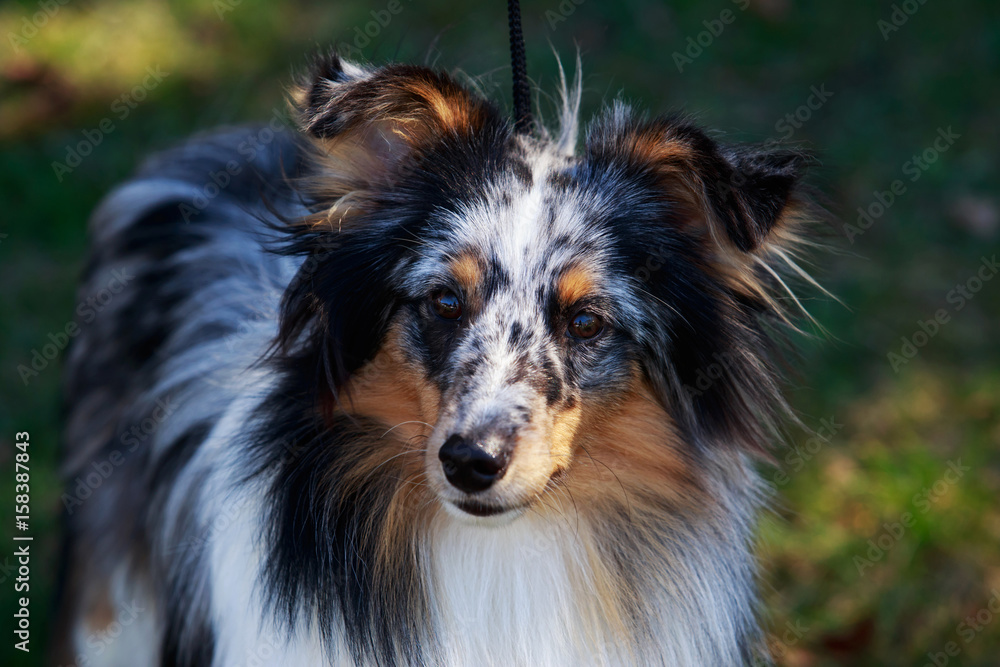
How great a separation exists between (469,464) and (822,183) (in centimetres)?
203

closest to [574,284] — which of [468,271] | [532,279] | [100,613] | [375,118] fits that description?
[532,279]

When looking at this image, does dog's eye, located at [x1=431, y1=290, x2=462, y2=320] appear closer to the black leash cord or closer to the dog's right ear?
A: the dog's right ear

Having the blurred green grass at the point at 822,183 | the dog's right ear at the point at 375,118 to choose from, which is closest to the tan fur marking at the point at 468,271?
the dog's right ear at the point at 375,118

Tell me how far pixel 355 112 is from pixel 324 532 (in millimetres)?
1216

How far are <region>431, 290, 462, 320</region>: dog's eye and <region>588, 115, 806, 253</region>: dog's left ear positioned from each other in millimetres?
659

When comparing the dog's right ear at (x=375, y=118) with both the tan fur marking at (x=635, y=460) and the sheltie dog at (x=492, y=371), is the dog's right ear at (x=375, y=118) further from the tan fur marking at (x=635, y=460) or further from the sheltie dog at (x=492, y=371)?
A: the tan fur marking at (x=635, y=460)

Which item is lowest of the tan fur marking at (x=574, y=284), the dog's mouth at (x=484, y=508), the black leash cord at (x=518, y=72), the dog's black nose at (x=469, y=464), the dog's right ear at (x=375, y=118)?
the dog's mouth at (x=484, y=508)

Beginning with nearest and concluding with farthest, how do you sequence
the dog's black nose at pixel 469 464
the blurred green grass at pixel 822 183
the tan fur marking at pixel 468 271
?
the dog's black nose at pixel 469 464
the tan fur marking at pixel 468 271
the blurred green grass at pixel 822 183

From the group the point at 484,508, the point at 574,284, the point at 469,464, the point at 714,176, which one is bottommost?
the point at 484,508

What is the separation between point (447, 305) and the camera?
2.67m

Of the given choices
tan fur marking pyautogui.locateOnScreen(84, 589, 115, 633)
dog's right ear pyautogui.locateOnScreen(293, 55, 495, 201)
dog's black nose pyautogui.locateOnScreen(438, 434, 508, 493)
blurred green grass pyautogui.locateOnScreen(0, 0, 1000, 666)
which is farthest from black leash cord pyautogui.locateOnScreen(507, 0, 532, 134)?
tan fur marking pyautogui.locateOnScreen(84, 589, 115, 633)

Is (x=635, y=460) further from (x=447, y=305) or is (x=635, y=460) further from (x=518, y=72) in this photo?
(x=518, y=72)

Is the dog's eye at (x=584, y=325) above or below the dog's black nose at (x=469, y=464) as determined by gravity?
above

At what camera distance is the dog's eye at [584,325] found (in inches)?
105
